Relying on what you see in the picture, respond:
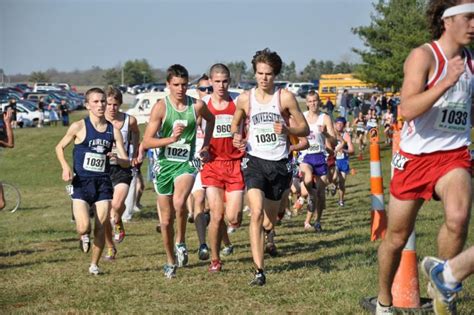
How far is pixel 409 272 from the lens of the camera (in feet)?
21.8

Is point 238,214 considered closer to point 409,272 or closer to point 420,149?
point 409,272

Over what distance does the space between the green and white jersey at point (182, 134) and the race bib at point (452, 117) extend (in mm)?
4095

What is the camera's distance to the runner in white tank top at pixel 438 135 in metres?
5.48

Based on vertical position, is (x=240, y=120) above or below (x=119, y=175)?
above

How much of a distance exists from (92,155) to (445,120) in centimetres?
490

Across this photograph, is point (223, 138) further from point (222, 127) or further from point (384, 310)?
point (384, 310)

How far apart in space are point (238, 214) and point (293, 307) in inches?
97.2

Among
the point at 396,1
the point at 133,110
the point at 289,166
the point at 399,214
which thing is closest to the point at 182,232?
the point at 289,166

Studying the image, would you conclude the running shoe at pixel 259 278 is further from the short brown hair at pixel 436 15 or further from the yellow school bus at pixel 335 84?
the yellow school bus at pixel 335 84

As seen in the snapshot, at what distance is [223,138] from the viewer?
1012 cm

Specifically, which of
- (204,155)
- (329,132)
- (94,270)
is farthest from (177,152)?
(329,132)

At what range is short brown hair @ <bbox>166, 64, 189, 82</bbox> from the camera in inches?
359

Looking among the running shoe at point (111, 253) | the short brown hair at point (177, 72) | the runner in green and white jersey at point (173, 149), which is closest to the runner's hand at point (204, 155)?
the runner in green and white jersey at point (173, 149)

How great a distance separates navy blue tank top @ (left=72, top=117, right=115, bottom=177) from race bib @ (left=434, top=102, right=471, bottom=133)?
481 centimetres
